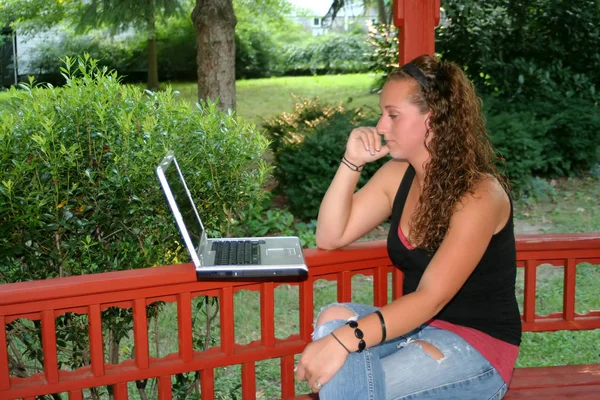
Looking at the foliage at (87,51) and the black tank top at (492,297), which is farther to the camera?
the foliage at (87,51)

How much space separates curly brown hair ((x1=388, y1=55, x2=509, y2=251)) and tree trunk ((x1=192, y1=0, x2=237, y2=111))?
5.52 m

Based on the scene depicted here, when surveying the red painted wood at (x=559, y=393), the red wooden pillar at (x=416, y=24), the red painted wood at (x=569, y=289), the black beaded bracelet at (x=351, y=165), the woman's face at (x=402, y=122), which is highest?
the red wooden pillar at (x=416, y=24)

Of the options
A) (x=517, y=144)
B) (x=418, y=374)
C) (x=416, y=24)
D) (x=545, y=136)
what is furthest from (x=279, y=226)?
(x=418, y=374)

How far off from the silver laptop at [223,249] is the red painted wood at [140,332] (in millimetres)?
276

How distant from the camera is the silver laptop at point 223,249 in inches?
100

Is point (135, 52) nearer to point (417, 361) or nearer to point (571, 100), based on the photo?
point (571, 100)

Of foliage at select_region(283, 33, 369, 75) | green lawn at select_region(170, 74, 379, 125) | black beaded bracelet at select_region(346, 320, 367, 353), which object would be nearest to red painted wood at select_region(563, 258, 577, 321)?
black beaded bracelet at select_region(346, 320, 367, 353)

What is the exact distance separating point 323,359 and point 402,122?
33.3 inches

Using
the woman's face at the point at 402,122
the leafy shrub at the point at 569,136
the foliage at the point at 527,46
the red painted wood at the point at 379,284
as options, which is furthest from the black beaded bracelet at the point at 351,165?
the foliage at the point at 527,46

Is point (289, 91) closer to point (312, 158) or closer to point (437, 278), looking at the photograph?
point (312, 158)

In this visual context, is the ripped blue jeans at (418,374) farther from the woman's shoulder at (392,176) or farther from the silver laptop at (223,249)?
the woman's shoulder at (392,176)

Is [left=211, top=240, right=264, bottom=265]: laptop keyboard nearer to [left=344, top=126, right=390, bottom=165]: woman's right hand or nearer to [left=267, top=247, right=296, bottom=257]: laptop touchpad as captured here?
[left=267, top=247, right=296, bottom=257]: laptop touchpad

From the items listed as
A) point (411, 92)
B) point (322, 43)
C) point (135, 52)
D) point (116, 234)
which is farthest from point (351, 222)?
point (322, 43)

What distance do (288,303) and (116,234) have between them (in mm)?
3583
